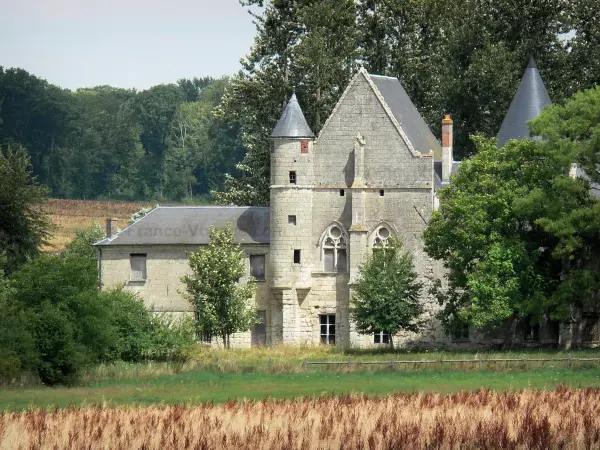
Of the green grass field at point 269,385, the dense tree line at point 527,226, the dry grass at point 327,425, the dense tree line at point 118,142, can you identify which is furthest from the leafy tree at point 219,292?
the dense tree line at point 118,142

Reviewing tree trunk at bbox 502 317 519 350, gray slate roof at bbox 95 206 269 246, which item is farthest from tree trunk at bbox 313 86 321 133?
tree trunk at bbox 502 317 519 350

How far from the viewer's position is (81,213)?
403 feet

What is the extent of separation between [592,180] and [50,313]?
2239 centimetres

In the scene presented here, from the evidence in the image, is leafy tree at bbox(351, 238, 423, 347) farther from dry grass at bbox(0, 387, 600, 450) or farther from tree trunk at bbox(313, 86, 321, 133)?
dry grass at bbox(0, 387, 600, 450)

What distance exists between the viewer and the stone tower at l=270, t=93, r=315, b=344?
→ 67500 mm

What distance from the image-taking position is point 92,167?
473 ft

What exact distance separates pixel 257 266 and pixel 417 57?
63.4 feet

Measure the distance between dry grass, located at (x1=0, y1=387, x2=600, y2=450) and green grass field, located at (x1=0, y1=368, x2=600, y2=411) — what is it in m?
4.66

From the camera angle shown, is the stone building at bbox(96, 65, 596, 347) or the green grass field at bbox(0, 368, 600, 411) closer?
the green grass field at bbox(0, 368, 600, 411)

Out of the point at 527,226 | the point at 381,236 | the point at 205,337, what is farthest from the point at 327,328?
the point at 527,226

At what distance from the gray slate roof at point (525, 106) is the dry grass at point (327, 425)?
30.7 m

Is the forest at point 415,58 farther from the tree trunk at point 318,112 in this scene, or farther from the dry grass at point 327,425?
the dry grass at point 327,425

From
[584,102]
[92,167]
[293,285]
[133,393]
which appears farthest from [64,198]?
[133,393]

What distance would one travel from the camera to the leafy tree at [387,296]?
63.4 m
